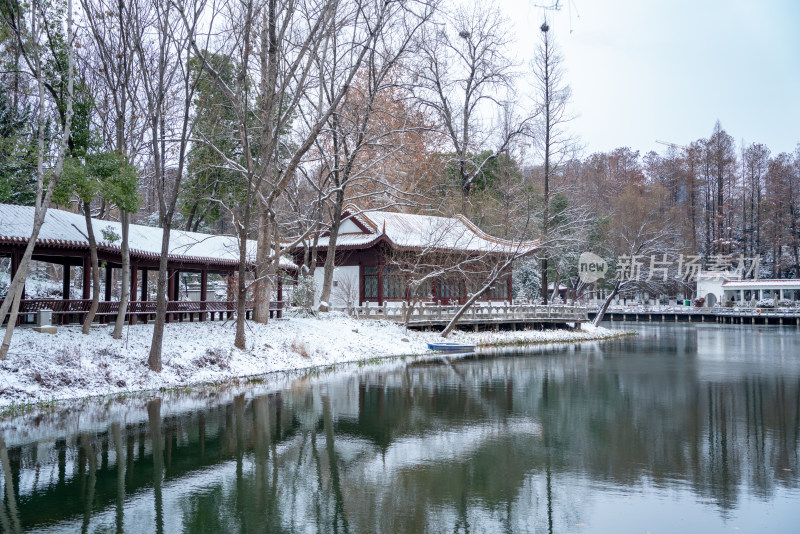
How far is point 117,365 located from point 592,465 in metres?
12.4

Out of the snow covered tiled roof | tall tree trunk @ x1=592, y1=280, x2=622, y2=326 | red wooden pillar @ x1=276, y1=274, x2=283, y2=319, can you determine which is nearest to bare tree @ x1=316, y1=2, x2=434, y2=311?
A: red wooden pillar @ x1=276, y1=274, x2=283, y2=319

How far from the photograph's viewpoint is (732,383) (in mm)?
19953

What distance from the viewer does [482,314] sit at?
36.0 metres

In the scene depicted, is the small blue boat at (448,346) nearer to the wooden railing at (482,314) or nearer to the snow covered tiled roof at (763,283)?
the wooden railing at (482,314)

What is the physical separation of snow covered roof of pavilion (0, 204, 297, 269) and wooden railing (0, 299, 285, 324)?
1.67 meters

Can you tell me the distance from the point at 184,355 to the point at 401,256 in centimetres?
1621

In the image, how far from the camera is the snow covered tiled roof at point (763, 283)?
2443 inches

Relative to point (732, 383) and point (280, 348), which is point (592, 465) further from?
point (280, 348)

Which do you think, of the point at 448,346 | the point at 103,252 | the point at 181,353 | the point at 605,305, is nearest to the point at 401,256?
the point at 448,346

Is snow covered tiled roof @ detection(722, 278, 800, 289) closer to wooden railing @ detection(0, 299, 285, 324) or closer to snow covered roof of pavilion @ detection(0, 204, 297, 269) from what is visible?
wooden railing @ detection(0, 299, 285, 324)

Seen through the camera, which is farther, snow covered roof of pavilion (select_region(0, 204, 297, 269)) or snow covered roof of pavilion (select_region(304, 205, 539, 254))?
snow covered roof of pavilion (select_region(304, 205, 539, 254))

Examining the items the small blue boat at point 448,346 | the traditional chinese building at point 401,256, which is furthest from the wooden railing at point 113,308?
the small blue boat at point 448,346

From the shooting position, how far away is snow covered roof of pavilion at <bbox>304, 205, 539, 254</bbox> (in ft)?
111

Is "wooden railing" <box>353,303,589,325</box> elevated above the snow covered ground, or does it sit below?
above
